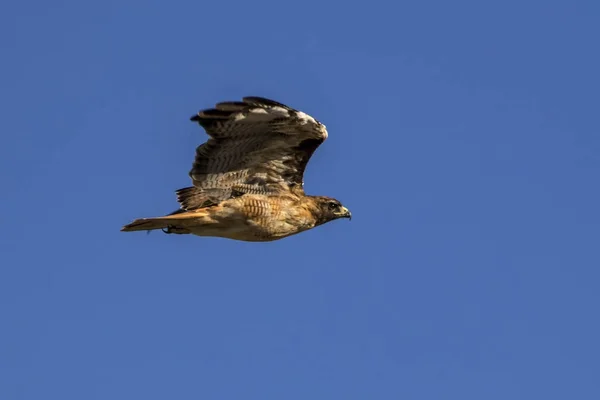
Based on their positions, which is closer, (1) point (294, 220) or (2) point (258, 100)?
(2) point (258, 100)

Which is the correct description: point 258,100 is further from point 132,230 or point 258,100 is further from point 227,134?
point 132,230

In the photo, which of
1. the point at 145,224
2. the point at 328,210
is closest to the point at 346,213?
the point at 328,210

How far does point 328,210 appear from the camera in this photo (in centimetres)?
2111

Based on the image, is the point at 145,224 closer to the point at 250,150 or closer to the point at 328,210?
the point at 250,150

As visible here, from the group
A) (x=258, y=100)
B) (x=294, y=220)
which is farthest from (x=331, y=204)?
(x=258, y=100)

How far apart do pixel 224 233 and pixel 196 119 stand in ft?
5.43

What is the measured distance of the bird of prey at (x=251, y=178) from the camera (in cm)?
1973

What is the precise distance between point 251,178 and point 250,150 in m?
0.45

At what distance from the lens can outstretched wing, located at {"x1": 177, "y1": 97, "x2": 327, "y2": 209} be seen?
1962 centimetres

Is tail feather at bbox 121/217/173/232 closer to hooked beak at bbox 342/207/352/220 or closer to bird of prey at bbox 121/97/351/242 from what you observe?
bird of prey at bbox 121/97/351/242

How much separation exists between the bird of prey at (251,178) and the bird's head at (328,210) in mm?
14

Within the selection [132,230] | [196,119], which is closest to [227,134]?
[196,119]

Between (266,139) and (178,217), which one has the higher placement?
(266,139)

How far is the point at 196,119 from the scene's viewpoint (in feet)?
64.7
